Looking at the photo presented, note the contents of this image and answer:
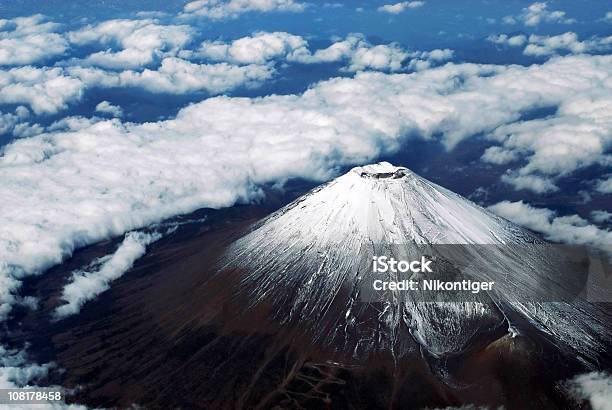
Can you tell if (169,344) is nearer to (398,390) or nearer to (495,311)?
(398,390)
